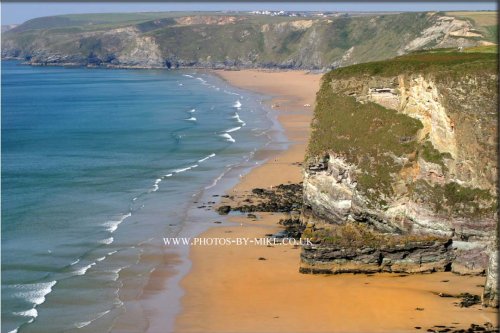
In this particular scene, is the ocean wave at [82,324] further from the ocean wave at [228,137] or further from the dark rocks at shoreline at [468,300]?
the ocean wave at [228,137]

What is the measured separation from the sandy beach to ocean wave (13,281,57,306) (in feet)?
20.6

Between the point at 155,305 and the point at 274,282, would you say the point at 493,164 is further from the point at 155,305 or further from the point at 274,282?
the point at 155,305

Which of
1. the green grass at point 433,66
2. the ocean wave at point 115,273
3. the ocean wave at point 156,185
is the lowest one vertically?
the ocean wave at point 115,273

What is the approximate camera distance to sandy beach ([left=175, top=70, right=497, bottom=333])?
28.8 metres

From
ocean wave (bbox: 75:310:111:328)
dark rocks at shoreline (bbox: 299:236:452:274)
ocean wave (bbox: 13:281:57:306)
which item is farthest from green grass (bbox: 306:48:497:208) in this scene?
ocean wave (bbox: 13:281:57:306)

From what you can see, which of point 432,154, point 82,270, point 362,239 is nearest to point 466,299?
point 362,239

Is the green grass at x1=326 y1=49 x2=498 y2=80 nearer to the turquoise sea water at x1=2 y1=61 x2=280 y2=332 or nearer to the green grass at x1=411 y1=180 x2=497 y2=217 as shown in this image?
the green grass at x1=411 y1=180 x2=497 y2=217

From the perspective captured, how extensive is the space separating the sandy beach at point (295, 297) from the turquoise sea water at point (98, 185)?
3.51 m

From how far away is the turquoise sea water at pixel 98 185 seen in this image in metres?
34.5

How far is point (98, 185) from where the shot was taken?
2195 inches

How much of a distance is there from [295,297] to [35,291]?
12073mm

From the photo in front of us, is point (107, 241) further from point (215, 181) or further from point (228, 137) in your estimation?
point (228, 137)

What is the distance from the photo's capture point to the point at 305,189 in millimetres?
40625

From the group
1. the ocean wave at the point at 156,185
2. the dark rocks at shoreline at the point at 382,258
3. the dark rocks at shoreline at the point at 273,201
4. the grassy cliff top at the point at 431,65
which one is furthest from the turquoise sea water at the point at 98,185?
the grassy cliff top at the point at 431,65
